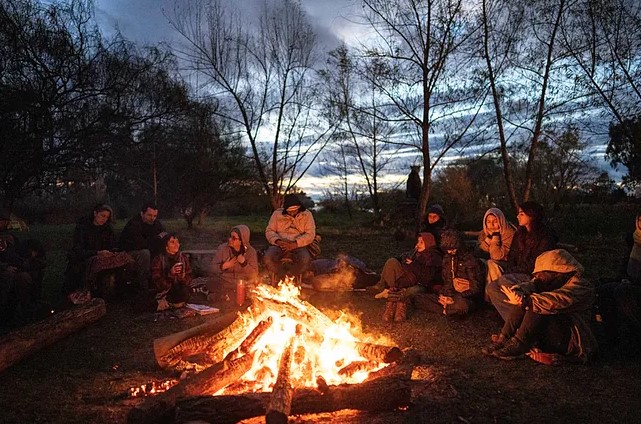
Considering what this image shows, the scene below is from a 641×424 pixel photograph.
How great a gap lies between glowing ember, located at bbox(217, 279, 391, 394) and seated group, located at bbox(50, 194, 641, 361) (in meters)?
1.33

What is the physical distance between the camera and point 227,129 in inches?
549

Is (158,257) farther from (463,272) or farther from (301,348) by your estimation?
(463,272)

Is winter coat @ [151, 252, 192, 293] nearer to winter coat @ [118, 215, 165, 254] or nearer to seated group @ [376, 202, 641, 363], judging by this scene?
winter coat @ [118, 215, 165, 254]

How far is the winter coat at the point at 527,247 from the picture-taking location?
5.31 metres

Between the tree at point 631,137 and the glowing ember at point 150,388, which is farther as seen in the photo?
the tree at point 631,137

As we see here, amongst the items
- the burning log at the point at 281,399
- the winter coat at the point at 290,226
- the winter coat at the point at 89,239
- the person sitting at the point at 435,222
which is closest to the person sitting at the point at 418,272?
the person sitting at the point at 435,222

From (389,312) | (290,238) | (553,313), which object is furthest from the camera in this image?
(290,238)

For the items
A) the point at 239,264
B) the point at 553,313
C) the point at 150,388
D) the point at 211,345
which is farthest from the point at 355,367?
the point at 239,264

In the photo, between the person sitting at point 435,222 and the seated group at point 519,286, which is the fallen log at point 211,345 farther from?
the person sitting at point 435,222

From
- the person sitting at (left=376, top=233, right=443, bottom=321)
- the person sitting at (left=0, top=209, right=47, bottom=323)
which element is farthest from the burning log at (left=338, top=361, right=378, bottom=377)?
the person sitting at (left=0, top=209, right=47, bottom=323)

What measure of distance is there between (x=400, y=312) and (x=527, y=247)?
1.65 meters

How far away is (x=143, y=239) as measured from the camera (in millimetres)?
7430

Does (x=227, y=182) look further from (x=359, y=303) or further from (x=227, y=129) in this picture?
(x=359, y=303)

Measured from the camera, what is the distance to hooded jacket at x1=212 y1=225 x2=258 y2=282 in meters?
7.06
